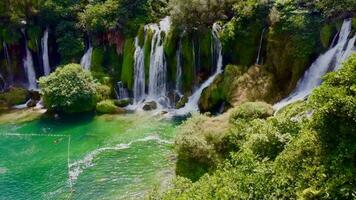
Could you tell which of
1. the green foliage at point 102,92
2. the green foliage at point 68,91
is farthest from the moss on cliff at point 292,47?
the green foliage at point 68,91

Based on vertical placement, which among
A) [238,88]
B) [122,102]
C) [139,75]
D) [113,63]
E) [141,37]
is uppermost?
[141,37]

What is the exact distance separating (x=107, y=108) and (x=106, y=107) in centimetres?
13

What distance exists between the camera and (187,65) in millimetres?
38156

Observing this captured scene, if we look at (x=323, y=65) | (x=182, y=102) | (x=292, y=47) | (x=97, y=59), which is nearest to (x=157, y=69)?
(x=182, y=102)

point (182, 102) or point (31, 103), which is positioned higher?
point (182, 102)

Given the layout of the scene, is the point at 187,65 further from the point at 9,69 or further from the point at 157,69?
the point at 9,69

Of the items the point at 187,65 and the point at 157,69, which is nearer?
the point at 187,65

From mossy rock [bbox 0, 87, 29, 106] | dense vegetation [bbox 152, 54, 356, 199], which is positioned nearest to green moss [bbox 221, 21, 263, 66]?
dense vegetation [bbox 152, 54, 356, 199]

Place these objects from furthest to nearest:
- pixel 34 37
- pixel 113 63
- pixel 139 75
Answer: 1. pixel 34 37
2. pixel 113 63
3. pixel 139 75

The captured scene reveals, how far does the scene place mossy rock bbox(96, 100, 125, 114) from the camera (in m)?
37.9

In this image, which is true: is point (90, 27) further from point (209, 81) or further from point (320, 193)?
point (320, 193)

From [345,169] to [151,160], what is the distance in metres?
16.5

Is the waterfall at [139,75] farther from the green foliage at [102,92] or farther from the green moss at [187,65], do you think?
the green moss at [187,65]

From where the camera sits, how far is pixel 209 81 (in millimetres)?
37125
